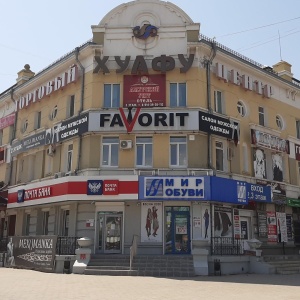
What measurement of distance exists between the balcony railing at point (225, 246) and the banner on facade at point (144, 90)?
7.42 meters

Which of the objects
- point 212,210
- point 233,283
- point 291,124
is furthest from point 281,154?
point 233,283

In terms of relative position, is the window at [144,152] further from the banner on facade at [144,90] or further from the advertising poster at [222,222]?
the advertising poster at [222,222]

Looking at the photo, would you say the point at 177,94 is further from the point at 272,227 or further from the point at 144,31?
the point at 272,227

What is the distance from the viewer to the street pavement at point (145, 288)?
1066cm

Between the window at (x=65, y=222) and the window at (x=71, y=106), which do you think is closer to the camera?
the window at (x=65, y=222)

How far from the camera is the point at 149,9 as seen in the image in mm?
21766

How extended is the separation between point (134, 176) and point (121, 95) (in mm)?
4542

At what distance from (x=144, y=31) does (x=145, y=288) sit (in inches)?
551

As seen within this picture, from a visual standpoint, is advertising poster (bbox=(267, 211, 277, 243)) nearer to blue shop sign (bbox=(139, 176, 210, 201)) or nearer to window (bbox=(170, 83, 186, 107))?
blue shop sign (bbox=(139, 176, 210, 201))

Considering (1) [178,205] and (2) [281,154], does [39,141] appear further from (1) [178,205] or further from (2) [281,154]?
(2) [281,154]

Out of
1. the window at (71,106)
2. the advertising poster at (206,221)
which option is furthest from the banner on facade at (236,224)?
the window at (71,106)

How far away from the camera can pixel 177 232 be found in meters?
19.6

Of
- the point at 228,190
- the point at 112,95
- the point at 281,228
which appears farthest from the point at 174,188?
the point at 281,228

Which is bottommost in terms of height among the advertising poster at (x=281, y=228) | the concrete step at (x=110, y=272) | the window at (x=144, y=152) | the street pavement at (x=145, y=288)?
the street pavement at (x=145, y=288)
